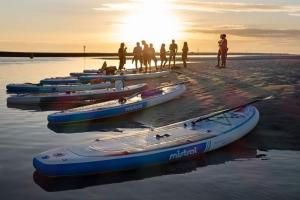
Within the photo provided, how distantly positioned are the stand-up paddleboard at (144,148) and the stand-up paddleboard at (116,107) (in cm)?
467

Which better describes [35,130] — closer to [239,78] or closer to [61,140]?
[61,140]

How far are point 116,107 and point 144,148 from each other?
6.56m

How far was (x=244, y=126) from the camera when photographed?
12.7 metres

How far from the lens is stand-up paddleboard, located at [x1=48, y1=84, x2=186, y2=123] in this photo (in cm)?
1549

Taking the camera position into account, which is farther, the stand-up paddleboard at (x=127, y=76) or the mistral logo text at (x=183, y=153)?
the stand-up paddleboard at (x=127, y=76)

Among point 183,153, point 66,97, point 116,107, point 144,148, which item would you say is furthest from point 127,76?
point 144,148

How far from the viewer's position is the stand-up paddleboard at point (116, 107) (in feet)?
50.8

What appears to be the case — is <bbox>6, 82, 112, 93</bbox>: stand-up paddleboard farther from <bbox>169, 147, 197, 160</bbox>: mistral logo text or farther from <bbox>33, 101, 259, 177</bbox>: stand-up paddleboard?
<bbox>169, 147, 197, 160</bbox>: mistral logo text

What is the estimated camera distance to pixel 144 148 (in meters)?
10.2

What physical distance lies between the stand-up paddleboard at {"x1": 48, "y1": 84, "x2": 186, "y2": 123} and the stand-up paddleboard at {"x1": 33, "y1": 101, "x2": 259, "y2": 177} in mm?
4671

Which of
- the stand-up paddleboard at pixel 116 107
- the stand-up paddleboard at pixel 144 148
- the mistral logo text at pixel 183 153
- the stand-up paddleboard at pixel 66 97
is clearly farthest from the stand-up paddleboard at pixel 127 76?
the mistral logo text at pixel 183 153

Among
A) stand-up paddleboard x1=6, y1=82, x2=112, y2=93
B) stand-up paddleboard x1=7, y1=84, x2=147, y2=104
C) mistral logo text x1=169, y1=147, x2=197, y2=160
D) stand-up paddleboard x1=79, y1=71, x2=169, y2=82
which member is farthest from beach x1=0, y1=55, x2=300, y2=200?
stand-up paddleboard x1=79, y1=71, x2=169, y2=82

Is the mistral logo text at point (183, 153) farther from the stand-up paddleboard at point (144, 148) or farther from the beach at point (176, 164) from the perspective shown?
the beach at point (176, 164)

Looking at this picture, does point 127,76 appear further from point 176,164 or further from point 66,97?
point 176,164
